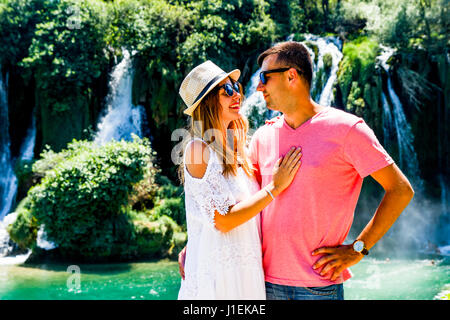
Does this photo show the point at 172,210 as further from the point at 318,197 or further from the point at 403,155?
the point at 318,197

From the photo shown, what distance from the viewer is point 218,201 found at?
2.33 m

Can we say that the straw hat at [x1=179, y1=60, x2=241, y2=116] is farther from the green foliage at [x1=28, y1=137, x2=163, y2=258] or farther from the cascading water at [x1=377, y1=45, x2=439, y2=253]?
the cascading water at [x1=377, y1=45, x2=439, y2=253]

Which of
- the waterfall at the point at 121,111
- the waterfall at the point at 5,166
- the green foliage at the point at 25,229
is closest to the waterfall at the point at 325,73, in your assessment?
the waterfall at the point at 121,111

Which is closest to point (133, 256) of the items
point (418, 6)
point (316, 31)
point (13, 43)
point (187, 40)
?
point (187, 40)

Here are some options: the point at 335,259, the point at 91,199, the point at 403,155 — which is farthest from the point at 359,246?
the point at 403,155

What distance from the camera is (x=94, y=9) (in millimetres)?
15984

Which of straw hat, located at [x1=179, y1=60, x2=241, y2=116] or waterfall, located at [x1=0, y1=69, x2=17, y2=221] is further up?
waterfall, located at [x1=0, y1=69, x2=17, y2=221]

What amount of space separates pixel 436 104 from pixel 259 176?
506 inches

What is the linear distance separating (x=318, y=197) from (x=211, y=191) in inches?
22.5

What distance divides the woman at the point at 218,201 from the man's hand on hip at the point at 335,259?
0.35 m

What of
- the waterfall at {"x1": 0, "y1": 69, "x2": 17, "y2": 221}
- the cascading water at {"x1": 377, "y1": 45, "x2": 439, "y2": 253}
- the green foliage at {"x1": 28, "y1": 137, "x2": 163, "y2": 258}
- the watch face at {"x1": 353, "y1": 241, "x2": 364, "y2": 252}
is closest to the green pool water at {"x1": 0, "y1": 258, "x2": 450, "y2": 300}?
the green foliage at {"x1": 28, "y1": 137, "x2": 163, "y2": 258}

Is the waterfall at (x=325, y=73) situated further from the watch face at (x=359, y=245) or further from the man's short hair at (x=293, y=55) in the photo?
the watch face at (x=359, y=245)

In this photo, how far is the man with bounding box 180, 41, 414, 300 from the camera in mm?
2205

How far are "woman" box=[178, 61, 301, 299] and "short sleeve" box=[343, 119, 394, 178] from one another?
0.27m
